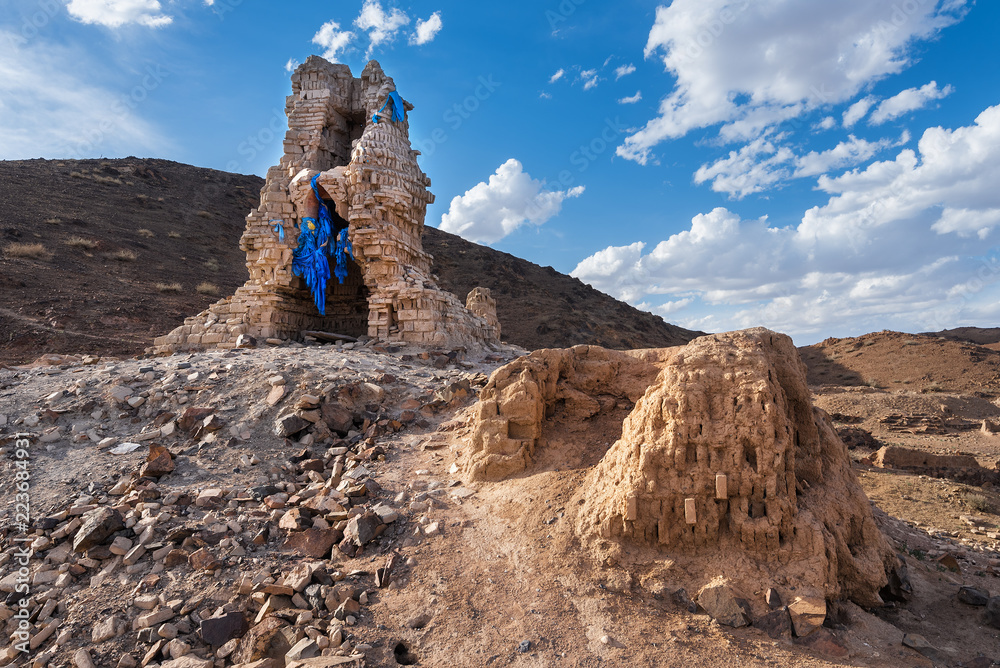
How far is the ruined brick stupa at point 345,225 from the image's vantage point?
1074 centimetres

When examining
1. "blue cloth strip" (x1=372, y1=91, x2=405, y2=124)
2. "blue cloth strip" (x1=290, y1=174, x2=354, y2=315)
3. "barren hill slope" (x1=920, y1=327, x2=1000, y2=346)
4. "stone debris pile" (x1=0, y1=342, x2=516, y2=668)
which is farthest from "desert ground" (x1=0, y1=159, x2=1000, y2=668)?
"barren hill slope" (x1=920, y1=327, x2=1000, y2=346)

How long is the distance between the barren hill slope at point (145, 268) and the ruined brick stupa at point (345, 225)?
804 cm

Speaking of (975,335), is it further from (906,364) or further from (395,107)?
A: (395,107)

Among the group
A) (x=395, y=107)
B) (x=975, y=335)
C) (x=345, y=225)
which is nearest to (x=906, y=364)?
(x=975, y=335)

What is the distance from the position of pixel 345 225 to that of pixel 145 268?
19.1 m

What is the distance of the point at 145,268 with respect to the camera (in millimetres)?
25312

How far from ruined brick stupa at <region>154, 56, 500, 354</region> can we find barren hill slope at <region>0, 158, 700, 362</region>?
804 cm

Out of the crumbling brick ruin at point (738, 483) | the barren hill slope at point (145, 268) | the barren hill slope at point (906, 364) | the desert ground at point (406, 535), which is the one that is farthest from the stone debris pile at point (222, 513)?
the barren hill slope at point (906, 364)

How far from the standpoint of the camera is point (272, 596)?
384 cm

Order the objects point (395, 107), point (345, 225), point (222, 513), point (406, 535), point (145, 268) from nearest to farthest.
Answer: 1. point (406, 535)
2. point (222, 513)
3. point (395, 107)
4. point (345, 225)
5. point (145, 268)

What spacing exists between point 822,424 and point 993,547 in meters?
3.74

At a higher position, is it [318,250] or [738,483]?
[318,250]

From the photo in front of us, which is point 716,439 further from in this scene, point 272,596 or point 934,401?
point 934,401

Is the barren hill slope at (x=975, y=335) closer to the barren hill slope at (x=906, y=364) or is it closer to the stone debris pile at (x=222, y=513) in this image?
the barren hill slope at (x=906, y=364)
